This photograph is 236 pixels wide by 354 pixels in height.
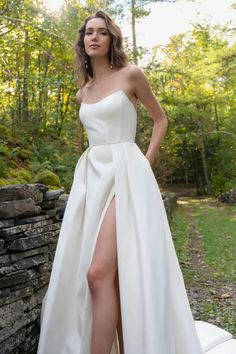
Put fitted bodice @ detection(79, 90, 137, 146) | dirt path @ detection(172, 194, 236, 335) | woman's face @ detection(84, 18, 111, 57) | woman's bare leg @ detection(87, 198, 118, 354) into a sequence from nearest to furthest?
1. woman's bare leg @ detection(87, 198, 118, 354)
2. fitted bodice @ detection(79, 90, 137, 146)
3. woman's face @ detection(84, 18, 111, 57)
4. dirt path @ detection(172, 194, 236, 335)

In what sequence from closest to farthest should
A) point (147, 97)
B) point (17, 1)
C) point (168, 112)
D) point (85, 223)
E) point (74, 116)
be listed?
1. point (85, 223)
2. point (147, 97)
3. point (17, 1)
4. point (74, 116)
5. point (168, 112)

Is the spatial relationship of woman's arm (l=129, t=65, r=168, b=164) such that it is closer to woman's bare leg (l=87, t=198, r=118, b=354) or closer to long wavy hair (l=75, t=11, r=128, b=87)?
long wavy hair (l=75, t=11, r=128, b=87)

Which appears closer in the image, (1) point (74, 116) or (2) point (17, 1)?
(2) point (17, 1)

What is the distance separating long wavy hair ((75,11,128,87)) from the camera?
2586mm

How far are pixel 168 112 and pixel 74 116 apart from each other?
7.19m

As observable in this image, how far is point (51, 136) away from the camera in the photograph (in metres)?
9.87

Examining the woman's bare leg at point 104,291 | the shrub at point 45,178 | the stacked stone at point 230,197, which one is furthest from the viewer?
the stacked stone at point 230,197

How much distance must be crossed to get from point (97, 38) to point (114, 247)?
129cm

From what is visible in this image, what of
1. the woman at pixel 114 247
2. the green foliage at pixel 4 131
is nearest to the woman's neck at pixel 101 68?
the woman at pixel 114 247

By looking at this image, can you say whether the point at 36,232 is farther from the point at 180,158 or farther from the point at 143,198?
the point at 180,158

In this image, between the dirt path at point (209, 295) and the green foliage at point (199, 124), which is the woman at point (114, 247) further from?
the green foliage at point (199, 124)

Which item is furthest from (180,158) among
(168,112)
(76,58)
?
(76,58)

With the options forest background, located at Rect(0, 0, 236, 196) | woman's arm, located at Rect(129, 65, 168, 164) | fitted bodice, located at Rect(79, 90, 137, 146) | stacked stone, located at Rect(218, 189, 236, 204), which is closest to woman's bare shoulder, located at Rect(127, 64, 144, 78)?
woman's arm, located at Rect(129, 65, 168, 164)

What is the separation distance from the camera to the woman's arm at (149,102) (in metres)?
2.48
